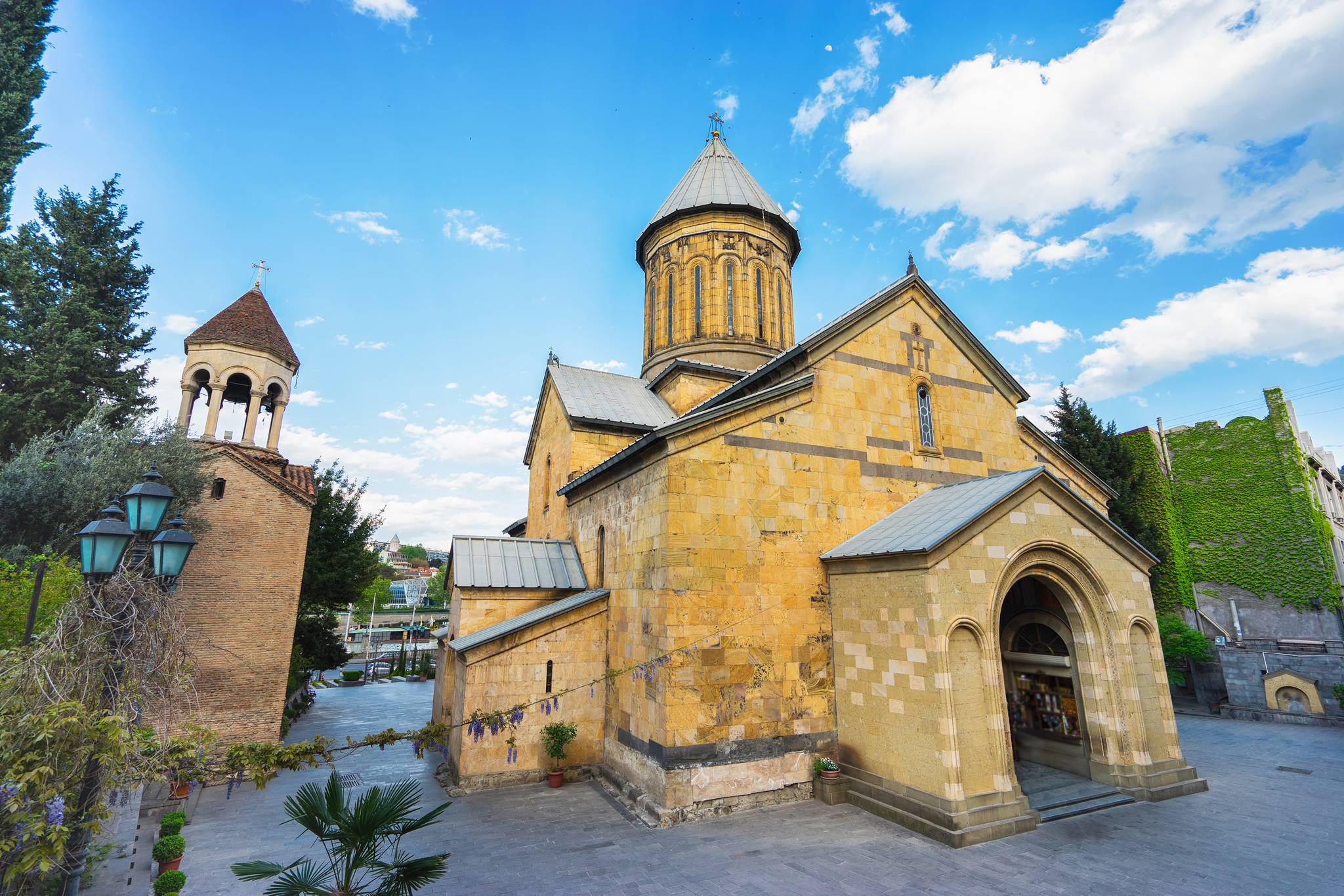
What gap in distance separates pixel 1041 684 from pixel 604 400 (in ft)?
33.1

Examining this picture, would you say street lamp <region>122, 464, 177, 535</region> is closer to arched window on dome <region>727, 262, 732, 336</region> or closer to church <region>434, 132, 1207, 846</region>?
church <region>434, 132, 1207, 846</region>

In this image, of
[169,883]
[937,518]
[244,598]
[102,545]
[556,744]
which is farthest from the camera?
[244,598]

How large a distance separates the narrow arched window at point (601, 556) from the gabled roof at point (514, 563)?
2.51ft

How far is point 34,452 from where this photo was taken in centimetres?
962

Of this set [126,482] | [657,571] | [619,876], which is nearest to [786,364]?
[657,571]

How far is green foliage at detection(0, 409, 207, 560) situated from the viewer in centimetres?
945

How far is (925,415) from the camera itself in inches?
423

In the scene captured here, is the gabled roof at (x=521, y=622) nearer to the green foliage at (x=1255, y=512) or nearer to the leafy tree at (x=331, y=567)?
the leafy tree at (x=331, y=567)

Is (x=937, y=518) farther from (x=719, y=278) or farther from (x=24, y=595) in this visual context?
(x=24, y=595)

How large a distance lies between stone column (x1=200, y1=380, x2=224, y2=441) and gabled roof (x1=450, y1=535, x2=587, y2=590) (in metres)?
6.12

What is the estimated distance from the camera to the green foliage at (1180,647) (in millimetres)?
16828

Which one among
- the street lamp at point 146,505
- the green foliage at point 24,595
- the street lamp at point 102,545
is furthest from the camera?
the green foliage at point 24,595

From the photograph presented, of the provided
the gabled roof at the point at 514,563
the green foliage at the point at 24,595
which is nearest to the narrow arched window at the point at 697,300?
the gabled roof at the point at 514,563

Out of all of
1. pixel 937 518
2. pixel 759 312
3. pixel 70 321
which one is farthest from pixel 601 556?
pixel 70 321
